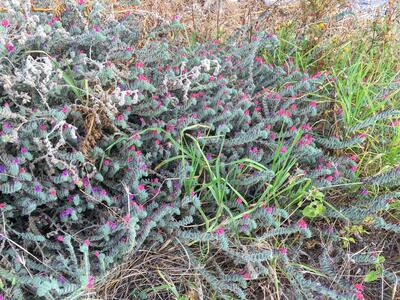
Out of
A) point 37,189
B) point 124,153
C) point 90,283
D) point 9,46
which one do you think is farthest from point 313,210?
point 9,46

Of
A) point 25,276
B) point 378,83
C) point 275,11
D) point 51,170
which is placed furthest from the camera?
point 275,11

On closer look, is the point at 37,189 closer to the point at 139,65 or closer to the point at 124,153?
the point at 124,153

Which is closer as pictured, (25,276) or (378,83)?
(25,276)

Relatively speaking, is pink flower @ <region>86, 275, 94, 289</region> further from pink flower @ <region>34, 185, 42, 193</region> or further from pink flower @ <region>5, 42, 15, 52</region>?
pink flower @ <region>5, 42, 15, 52</region>

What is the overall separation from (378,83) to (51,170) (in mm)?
1805

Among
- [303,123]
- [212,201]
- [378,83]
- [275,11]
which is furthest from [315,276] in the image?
[275,11]

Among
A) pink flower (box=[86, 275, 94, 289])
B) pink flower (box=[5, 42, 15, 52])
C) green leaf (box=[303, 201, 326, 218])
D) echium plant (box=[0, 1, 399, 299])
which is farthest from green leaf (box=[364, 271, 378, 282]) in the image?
pink flower (box=[5, 42, 15, 52])

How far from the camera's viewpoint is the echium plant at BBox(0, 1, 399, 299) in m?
1.86

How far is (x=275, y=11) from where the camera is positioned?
366cm

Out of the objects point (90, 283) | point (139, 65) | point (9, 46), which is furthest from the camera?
point (139, 65)

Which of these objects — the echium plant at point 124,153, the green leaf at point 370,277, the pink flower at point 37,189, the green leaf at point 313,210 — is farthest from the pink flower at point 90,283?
the green leaf at point 370,277

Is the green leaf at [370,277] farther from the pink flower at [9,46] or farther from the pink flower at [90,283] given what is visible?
the pink flower at [9,46]

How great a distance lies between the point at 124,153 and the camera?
6.84 feet

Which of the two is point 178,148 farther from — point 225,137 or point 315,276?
point 315,276
